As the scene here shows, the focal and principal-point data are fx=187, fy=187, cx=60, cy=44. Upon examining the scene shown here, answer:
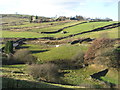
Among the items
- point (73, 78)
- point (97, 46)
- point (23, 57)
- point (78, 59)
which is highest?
point (97, 46)

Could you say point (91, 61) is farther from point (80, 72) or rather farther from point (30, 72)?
point (30, 72)

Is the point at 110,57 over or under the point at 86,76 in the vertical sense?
over

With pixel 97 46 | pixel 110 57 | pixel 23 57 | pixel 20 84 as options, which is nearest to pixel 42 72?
pixel 20 84

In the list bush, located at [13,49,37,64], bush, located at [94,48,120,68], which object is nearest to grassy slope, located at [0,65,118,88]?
bush, located at [94,48,120,68]

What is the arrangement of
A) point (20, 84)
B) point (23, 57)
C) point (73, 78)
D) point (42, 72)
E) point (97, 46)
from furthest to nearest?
point (23, 57) → point (97, 46) → point (73, 78) → point (42, 72) → point (20, 84)

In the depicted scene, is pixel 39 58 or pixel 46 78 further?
pixel 39 58

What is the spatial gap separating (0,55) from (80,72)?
1991 centimetres

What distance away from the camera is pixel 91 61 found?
40125 millimetres

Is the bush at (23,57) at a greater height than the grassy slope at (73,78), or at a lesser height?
greater

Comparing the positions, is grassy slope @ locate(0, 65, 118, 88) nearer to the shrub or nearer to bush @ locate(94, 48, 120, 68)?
bush @ locate(94, 48, 120, 68)

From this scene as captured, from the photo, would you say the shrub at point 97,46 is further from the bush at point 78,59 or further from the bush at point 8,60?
the bush at point 8,60

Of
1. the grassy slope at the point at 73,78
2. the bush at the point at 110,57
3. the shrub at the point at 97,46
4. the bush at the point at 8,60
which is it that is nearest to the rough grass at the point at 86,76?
the grassy slope at the point at 73,78

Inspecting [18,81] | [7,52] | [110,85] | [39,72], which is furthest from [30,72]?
[7,52]

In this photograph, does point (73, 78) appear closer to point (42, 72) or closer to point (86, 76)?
point (86, 76)
